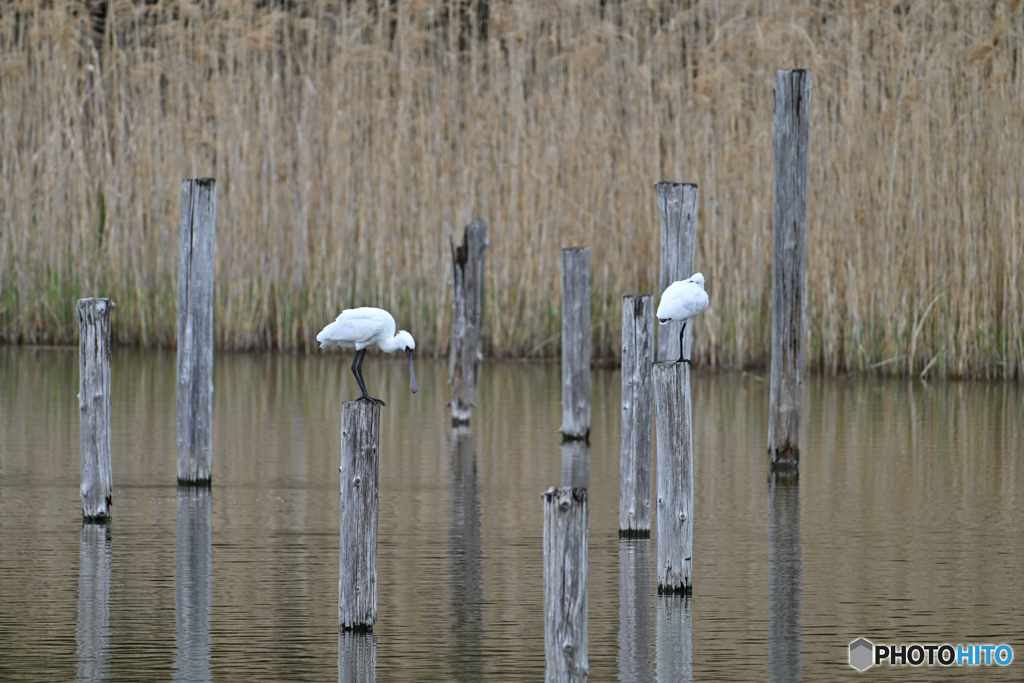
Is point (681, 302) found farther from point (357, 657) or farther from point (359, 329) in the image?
point (357, 657)

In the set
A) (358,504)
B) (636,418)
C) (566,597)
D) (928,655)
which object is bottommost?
(928,655)

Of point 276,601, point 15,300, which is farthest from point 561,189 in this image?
point 276,601

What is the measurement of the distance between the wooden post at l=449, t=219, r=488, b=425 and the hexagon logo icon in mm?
5897

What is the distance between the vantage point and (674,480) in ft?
21.2

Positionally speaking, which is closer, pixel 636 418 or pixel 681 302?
pixel 681 302

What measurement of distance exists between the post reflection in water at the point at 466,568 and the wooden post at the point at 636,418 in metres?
0.74

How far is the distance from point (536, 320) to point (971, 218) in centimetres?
410

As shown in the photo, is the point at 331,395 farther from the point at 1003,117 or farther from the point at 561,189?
the point at 1003,117

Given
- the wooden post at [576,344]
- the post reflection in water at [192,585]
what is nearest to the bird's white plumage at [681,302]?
the post reflection in water at [192,585]

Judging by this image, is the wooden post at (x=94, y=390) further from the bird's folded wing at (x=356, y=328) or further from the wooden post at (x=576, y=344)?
the wooden post at (x=576, y=344)

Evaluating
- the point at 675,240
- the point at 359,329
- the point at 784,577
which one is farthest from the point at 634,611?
the point at 675,240

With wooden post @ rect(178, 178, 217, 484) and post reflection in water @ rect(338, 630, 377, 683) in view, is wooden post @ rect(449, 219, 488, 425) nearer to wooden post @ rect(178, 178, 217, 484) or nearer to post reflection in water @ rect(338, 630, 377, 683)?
wooden post @ rect(178, 178, 217, 484)

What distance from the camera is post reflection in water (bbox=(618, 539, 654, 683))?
5.48m

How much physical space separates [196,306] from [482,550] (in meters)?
2.26
